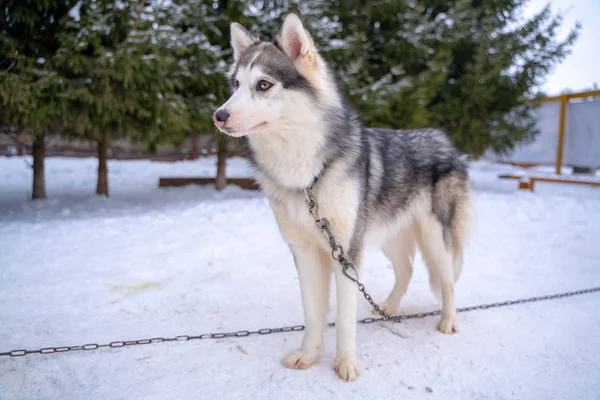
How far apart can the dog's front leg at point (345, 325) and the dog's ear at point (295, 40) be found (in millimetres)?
1243

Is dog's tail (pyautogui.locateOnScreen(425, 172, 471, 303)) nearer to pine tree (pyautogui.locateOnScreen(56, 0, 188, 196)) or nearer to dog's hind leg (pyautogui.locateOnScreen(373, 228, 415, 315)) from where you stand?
dog's hind leg (pyautogui.locateOnScreen(373, 228, 415, 315))

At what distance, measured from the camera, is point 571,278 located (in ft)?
13.0

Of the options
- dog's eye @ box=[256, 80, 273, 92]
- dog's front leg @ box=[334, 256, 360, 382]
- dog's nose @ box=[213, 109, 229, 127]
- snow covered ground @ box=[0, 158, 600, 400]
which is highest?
→ dog's eye @ box=[256, 80, 273, 92]

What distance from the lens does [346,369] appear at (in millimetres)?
2236

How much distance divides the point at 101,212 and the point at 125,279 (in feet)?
11.6

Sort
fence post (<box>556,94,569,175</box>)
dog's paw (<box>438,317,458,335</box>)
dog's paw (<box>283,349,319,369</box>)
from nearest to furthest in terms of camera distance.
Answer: dog's paw (<box>283,349,319,369</box>) < dog's paw (<box>438,317,458,335</box>) < fence post (<box>556,94,569,175</box>)

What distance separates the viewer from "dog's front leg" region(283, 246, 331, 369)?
238 cm

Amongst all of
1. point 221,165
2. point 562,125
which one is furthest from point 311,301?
point 562,125

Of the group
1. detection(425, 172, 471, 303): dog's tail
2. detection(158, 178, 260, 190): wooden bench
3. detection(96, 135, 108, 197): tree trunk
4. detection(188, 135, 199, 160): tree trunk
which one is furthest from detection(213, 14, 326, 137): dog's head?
detection(188, 135, 199, 160): tree trunk

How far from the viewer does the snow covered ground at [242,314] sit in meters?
2.17

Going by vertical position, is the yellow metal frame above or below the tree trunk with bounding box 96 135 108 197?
above

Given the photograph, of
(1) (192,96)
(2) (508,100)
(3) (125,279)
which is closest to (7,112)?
(1) (192,96)

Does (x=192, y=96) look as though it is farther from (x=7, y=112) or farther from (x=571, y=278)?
(x=571, y=278)

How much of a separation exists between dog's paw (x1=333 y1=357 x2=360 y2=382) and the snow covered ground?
0.15 feet
